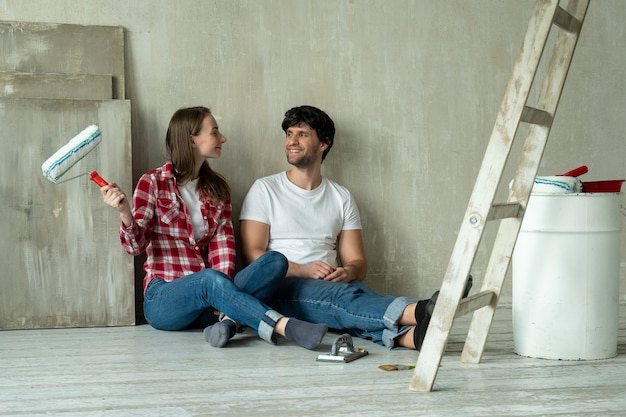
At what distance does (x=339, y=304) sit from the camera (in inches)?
132

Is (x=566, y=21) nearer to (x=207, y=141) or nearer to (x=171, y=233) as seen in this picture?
(x=207, y=141)

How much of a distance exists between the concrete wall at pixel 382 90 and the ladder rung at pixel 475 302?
1509 millimetres

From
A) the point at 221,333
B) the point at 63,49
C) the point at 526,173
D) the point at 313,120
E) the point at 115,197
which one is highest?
the point at 63,49

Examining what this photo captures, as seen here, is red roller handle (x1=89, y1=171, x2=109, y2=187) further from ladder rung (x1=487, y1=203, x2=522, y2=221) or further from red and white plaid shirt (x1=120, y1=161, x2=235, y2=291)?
ladder rung (x1=487, y1=203, x2=522, y2=221)

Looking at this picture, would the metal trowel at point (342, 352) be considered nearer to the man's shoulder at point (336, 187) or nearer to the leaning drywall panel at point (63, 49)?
the man's shoulder at point (336, 187)

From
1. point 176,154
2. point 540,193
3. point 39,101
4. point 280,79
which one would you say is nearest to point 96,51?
point 39,101

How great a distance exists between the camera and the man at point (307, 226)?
3.53 m

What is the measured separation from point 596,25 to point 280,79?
1.84 m

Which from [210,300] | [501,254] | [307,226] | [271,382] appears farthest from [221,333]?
[501,254]

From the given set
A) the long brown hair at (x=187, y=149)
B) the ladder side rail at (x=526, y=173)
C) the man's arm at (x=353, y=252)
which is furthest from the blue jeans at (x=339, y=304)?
the long brown hair at (x=187, y=149)

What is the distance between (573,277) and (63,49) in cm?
251

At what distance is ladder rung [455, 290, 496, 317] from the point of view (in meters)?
2.44

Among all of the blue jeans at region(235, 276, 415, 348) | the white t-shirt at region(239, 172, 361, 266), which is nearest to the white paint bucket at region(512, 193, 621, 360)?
the blue jeans at region(235, 276, 415, 348)

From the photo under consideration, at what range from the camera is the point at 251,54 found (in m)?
3.99
